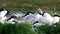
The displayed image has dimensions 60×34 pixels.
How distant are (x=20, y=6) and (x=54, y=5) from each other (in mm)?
1127

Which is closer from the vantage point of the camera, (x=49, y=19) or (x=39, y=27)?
(x=39, y=27)

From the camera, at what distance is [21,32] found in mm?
6941

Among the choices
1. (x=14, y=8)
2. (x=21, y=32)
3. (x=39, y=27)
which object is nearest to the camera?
(x=21, y=32)

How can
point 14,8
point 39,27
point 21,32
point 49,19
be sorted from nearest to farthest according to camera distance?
point 21,32 < point 39,27 < point 49,19 < point 14,8

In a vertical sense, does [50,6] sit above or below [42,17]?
above

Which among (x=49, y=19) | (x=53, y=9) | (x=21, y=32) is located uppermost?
(x=53, y=9)

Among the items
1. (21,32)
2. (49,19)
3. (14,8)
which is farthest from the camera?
(14,8)

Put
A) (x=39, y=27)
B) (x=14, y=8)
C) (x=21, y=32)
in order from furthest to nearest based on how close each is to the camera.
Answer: (x=14, y=8), (x=39, y=27), (x=21, y=32)

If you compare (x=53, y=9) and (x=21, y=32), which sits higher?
(x=53, y=9)

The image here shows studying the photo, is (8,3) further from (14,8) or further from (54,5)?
(54,5)

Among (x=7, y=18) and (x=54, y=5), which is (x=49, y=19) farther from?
(x=54, y=5)

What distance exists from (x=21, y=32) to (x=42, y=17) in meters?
1.63

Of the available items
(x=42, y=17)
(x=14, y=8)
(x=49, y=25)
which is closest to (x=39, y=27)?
(x=49, y=25)

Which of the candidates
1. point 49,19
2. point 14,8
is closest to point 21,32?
point 49,19
